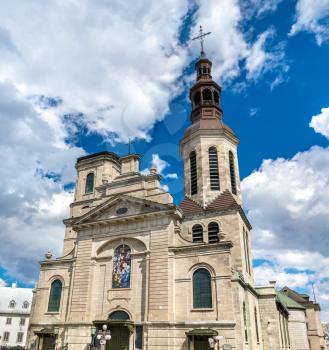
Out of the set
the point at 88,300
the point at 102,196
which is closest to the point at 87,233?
the point at 102,196

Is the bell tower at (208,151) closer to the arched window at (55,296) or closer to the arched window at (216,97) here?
the arched window at (216,97)

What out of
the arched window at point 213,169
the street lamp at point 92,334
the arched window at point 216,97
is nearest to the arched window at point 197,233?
the arched window at point 213,169

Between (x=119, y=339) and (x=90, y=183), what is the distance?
19.5 metres

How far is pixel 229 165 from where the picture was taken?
3662cm

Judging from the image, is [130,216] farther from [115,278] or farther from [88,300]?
[88,300]

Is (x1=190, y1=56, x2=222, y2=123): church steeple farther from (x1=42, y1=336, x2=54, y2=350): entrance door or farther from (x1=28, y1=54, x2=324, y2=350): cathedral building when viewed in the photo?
(x1=42, y1=336, x2=54, y2=350): entrance door

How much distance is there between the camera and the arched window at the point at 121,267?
28.0m

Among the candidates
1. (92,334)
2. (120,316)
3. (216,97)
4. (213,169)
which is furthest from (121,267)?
(216,97)

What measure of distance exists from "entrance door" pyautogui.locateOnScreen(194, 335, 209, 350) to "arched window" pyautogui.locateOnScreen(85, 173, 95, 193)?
70.5ft

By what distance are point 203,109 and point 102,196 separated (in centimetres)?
1559

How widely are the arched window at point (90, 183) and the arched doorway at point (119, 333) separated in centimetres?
1721

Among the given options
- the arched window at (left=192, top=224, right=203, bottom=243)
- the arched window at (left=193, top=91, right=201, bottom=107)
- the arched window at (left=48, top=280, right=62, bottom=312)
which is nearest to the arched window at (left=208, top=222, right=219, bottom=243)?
the arched window at (left=192, top=224, right=203, bottom=243)

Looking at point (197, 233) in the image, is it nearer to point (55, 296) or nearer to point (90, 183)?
point (55, 296)

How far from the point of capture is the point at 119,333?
2600 cm
